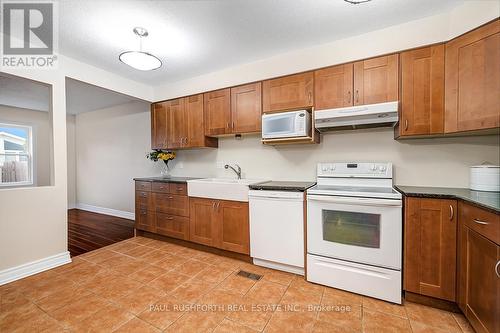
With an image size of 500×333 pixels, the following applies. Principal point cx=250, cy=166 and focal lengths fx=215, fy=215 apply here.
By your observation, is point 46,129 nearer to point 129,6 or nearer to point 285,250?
point 129,6

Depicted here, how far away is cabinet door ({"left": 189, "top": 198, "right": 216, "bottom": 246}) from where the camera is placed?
2.72 metres

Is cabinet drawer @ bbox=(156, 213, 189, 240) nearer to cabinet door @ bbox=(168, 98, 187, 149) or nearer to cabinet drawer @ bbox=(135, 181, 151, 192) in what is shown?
cabinet drawer @ bbox=(135, 181, 151, 192)

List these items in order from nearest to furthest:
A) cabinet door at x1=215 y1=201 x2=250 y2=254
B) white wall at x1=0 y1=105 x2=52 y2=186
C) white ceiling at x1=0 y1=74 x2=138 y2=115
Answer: cabinet door at x1=215 y1=201 x2=250 y2=254, white ceiling at x1=0 y1=74 x2=138 y2=115, white wall at x1=0 y1=105 x2=52 y2=186

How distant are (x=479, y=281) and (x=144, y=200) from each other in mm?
3714

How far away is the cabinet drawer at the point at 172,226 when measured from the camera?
2.96m

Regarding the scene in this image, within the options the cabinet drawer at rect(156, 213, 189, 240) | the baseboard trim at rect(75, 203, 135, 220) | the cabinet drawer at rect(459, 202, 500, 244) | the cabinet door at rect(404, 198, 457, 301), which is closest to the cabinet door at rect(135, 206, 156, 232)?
the cabinet drawer at rect(156, 213, 189, 240)

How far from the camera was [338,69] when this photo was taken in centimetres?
227

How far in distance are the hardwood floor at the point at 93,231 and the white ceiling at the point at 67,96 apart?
84.7 inches

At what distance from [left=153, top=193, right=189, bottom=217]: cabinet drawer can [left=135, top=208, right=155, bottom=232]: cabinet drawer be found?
7.9 inches

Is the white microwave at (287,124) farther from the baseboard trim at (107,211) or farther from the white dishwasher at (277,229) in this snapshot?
the baseboard trim at (107,211)

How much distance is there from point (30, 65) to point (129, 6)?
154 centimetres

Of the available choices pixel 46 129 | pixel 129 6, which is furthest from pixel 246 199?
pixel 46 129

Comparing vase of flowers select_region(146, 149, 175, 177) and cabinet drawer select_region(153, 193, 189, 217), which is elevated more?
vase of flowers select_region(146, 149, 175, 177)

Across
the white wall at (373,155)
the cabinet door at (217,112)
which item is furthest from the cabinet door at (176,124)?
the white wall at (373,155)
